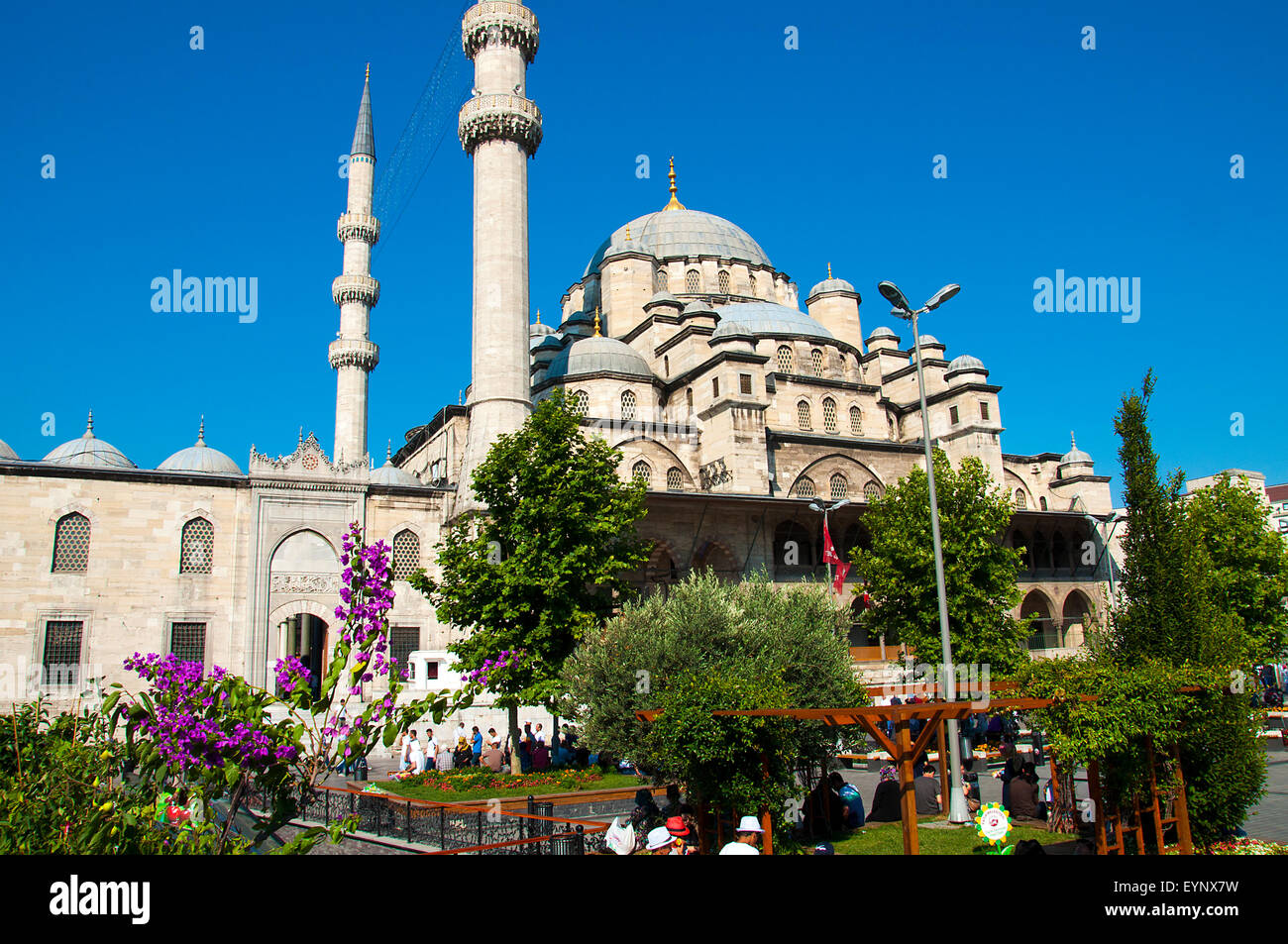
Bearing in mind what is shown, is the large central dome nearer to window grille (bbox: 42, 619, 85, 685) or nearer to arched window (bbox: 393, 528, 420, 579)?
arched window (bbox: 393, 528, 420, 579)

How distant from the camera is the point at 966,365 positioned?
120ft

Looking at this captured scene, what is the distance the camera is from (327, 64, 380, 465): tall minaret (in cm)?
3272

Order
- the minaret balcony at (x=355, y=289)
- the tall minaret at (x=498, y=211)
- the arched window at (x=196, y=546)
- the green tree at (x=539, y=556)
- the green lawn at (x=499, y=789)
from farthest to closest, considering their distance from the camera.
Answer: the minaret balcony at (x=355, y=289), the tall minaret at (x=498, y=211), the arched window at (x=196, y=546), the green tree at (x=539, y=556), the green lawn at (x=499, y=789)

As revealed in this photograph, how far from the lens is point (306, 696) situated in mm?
4090

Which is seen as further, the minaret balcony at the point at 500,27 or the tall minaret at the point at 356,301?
the tall minaret at the point at 356,301

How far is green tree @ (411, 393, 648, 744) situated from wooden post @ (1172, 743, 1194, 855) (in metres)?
10.3

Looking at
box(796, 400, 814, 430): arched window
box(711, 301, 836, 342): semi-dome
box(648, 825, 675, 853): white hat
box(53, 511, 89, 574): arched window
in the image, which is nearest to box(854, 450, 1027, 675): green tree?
box(796, 400, 814, 430): arched window

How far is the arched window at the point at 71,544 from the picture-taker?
73.0 feet

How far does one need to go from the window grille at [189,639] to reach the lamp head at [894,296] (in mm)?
19222

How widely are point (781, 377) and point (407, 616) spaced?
1710 cm

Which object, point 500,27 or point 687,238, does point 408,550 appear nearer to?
point 500,27

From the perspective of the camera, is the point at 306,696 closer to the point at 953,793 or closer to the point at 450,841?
the point at 450,841

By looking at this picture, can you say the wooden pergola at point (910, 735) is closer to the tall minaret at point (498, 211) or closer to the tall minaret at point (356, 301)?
the tall minaret at point (498, 211)

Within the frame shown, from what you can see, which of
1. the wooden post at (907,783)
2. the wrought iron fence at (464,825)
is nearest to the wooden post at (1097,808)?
the wooden post at (907,783)
